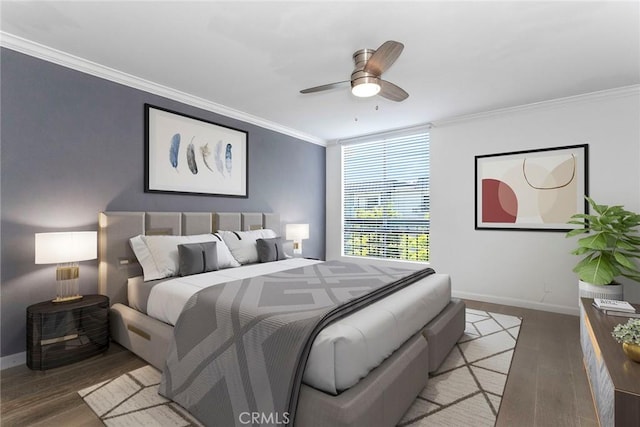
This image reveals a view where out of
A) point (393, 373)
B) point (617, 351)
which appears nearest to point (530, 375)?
point (617, 351)

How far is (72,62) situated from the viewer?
2727mm

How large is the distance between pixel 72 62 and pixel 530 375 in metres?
4.63

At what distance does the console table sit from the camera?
4.29 ft

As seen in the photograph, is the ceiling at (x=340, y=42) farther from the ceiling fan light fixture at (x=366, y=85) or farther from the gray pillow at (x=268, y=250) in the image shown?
the gray pillow at (x=268, y=250)

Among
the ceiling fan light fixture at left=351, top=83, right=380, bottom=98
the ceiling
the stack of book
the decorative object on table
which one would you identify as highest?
the ceiling

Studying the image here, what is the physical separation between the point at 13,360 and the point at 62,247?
39.9 inches

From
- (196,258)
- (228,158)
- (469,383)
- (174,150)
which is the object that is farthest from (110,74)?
(469,383)

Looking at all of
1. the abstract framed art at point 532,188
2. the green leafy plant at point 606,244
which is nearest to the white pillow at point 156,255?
the abstract framed art at point 532,188

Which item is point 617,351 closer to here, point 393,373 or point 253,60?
point 393,373

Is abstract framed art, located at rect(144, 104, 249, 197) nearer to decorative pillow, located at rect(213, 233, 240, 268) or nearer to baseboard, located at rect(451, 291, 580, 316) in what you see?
decorative pillow, located at rect(213, 233, 240, 268)

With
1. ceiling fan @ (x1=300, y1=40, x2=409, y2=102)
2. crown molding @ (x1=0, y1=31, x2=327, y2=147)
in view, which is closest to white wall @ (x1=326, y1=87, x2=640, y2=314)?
ceiling fan @ (x1=300, y1=40, x2=409, y2=102)

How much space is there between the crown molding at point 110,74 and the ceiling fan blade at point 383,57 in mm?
2281

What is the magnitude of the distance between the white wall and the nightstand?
424cm

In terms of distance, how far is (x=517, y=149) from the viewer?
4.03 m
